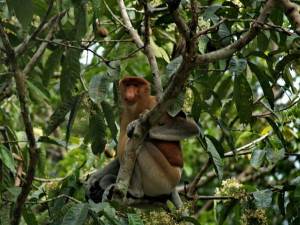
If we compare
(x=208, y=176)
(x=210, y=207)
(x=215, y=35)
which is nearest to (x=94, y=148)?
(x=215, y=35)

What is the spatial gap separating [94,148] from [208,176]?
2.96m

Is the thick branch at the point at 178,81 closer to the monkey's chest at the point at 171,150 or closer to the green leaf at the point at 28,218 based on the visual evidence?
the green leaf at the point at 28,218

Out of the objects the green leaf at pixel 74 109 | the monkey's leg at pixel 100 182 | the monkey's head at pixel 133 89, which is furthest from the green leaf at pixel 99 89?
the monkey's leg at pixel 100 182

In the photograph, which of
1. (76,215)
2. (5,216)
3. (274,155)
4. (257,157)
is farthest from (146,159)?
(76,215)

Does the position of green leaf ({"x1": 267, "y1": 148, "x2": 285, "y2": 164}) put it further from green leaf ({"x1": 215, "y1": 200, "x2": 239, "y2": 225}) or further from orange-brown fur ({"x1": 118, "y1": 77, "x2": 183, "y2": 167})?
orange-brown fur ({"x1": 118, "y1": 77, "x2": 183, "y2": 167})

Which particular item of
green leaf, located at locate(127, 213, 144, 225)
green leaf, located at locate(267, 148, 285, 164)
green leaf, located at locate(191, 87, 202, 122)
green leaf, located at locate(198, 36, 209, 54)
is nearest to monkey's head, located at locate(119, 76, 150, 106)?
green leaf, located at locate(191, 87, 202, 122)

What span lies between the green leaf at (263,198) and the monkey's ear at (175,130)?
0.59 m

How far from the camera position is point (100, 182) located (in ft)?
15.5

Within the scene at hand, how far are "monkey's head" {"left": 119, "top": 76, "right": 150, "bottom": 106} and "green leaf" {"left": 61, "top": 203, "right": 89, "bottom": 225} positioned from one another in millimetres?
1890

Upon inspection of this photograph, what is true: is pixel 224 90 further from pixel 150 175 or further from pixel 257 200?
pixel 257 200

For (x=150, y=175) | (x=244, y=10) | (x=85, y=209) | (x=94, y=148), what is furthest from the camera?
(x=150, y=175)

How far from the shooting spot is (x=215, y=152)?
4293 millimetres

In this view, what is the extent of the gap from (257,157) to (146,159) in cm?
79

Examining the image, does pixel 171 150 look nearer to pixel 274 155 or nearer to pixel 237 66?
pixel 274 155
